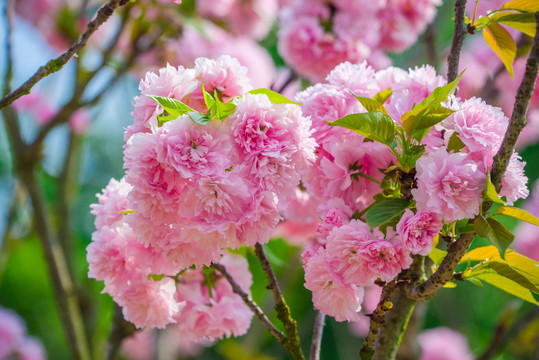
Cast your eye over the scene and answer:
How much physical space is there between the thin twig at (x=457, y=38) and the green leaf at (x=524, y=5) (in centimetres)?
10

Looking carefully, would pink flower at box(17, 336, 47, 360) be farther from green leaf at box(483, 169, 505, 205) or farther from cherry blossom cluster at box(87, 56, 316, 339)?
green leaf at box(483, 169, 505, 205)

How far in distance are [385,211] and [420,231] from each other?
0.19 feet

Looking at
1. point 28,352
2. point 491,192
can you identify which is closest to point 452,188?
point 491,192

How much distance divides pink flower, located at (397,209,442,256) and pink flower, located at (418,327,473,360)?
238cm

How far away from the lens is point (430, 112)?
0.80 m

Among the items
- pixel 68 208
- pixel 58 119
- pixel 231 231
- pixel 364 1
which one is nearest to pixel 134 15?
pixel 58 119

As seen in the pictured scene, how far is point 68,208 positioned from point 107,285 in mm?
1547

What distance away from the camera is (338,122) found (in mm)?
789

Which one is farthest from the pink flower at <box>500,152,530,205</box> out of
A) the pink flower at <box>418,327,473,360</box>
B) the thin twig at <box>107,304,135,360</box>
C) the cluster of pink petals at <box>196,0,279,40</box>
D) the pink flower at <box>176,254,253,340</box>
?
the pink flower at <box>418,327,473,360</box>

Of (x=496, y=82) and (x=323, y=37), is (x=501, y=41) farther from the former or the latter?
(x=496, y=82)

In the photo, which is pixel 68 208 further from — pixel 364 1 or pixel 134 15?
pixel 364 1

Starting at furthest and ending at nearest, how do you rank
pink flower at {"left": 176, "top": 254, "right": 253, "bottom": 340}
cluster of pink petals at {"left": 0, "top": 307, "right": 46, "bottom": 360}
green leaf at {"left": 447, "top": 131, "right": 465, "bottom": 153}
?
cluster of pink petals at {"left": 0, "top": 307, "right": 46, "bottom": 360} → pink flower at {"left": 176, "top": 254, "right": 253, "bottom": 340} → green leaf at {"left": 447, "top": 131, "right": 465, "bottom": 153}

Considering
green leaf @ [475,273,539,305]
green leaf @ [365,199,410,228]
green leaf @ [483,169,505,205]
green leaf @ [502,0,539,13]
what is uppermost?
green leaf @ [502,0,539,13]

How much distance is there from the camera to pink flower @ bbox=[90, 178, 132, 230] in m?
0.95
